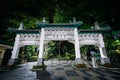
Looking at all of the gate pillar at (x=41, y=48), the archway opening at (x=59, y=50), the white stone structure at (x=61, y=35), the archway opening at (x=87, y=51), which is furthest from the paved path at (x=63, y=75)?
the archway opening at (x=59, y=50)

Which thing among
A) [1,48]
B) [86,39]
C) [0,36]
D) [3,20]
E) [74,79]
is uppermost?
[3,20]

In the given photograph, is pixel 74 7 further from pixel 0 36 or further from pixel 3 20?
pixel 0 36

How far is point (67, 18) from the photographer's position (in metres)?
14.9

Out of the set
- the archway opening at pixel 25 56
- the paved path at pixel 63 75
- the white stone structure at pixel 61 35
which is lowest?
the paved path at pixel 63 75

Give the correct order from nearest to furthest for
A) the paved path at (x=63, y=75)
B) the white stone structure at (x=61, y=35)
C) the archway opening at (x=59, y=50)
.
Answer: the paved path at (x=63, y=75) → the white stone structure at (x=61, y=35) → the archway opening at (x=59, y=50)

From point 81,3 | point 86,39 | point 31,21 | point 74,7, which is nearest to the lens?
point 86,39

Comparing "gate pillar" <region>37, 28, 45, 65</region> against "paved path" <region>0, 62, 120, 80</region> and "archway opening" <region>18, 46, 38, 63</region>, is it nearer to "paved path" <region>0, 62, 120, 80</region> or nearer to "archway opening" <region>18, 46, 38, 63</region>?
"paved path" <region>0, 62, 120, 80</region>

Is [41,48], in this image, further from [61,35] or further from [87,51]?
[87,51]

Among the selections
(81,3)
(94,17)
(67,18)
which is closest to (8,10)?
(67,18)

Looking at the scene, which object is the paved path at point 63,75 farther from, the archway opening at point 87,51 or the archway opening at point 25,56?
the archway opening at point 87,51

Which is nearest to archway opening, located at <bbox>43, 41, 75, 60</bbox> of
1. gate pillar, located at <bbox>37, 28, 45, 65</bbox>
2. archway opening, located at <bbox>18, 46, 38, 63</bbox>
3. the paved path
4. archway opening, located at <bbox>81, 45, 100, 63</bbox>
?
archway opening, located at <bbox>81, 45, 100, 63</bbox>

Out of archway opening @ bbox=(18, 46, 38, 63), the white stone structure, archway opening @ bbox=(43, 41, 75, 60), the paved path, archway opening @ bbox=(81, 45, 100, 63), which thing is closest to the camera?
the paved path

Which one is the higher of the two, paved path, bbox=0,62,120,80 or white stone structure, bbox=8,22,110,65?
white stone structure, bbox=8,22,110,65

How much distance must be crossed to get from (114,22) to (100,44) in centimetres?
378
